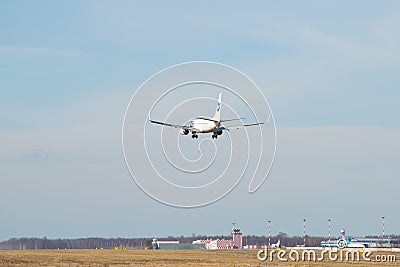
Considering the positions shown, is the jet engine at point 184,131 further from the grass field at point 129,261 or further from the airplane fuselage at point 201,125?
the grass field at point 129,261

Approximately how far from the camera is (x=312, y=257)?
142 meters

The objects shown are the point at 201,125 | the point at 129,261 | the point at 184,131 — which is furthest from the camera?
the point at 129,261

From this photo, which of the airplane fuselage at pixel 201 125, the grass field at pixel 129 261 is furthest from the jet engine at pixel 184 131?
the grass field at pixel 129 261

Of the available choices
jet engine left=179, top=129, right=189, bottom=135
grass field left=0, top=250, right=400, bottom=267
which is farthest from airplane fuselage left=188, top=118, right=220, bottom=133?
grass field left=0, top=250, right=400, bottom=267

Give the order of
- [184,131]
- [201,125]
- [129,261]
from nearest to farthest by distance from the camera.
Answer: [201,125] < [184,131] < [129,261]

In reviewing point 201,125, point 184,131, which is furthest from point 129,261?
point 201,125

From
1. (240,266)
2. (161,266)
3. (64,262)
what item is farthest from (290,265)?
(64,262)

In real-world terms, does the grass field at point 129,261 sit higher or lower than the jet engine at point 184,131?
lower

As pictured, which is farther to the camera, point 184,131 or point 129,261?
point 129,261

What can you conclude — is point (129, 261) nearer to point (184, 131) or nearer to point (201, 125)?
point (184, 131)

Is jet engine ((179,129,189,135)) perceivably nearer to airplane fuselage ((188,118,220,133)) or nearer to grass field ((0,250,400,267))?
airplane fuselage ((188,118,220,133))

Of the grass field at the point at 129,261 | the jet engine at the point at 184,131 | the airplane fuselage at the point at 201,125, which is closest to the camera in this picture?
the airplane fuselage at the point at 201,125

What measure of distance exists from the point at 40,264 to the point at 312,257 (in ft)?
196

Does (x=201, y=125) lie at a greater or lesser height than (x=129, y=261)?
greater
